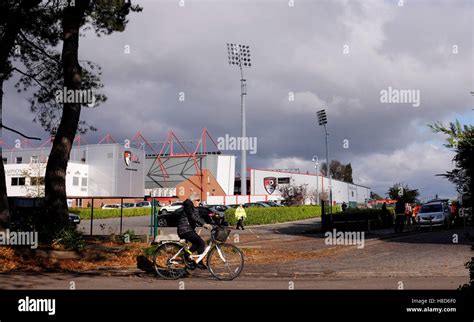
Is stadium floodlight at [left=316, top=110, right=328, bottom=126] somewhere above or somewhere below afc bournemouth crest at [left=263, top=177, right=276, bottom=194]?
above

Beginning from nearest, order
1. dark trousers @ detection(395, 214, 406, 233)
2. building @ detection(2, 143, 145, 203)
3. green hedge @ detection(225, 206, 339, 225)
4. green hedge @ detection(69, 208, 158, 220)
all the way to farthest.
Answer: dark trousers @ detection(395, 214, 406, 233)
green hedge @ detection(225, 206, 339, 225)
green hedge @ detection(69, 208, 158, 220)
building @ detection(2, 143, 145, 203)

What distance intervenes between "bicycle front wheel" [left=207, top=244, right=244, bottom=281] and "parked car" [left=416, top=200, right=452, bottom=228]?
68.5 ft

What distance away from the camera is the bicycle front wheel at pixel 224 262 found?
1042 cm

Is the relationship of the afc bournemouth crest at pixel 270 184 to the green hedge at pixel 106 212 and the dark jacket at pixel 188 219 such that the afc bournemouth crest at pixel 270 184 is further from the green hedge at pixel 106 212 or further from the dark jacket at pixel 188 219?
the dark jacket at pixel 188 219

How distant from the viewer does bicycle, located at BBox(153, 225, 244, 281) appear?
34.3 ft

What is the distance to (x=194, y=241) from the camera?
1065 cm

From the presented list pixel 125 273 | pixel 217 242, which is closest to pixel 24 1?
pixel 125 273

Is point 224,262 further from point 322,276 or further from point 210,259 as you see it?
point 322,276

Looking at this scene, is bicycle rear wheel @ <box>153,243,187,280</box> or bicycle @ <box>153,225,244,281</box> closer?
bicycle @ <box>153,225,244,281</box>

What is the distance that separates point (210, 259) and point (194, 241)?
510mm

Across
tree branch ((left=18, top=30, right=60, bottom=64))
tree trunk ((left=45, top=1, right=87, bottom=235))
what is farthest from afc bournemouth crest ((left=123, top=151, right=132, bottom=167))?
A: tree trunk ((left=45, top=1, right=87, bottom=235))

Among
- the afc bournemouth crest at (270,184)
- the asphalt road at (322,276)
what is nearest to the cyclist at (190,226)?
the asphalt road at (322,276)

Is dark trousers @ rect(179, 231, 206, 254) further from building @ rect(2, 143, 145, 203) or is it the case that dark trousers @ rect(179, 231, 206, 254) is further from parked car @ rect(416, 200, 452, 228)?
building @ rect(2, 143, 145, 203)
